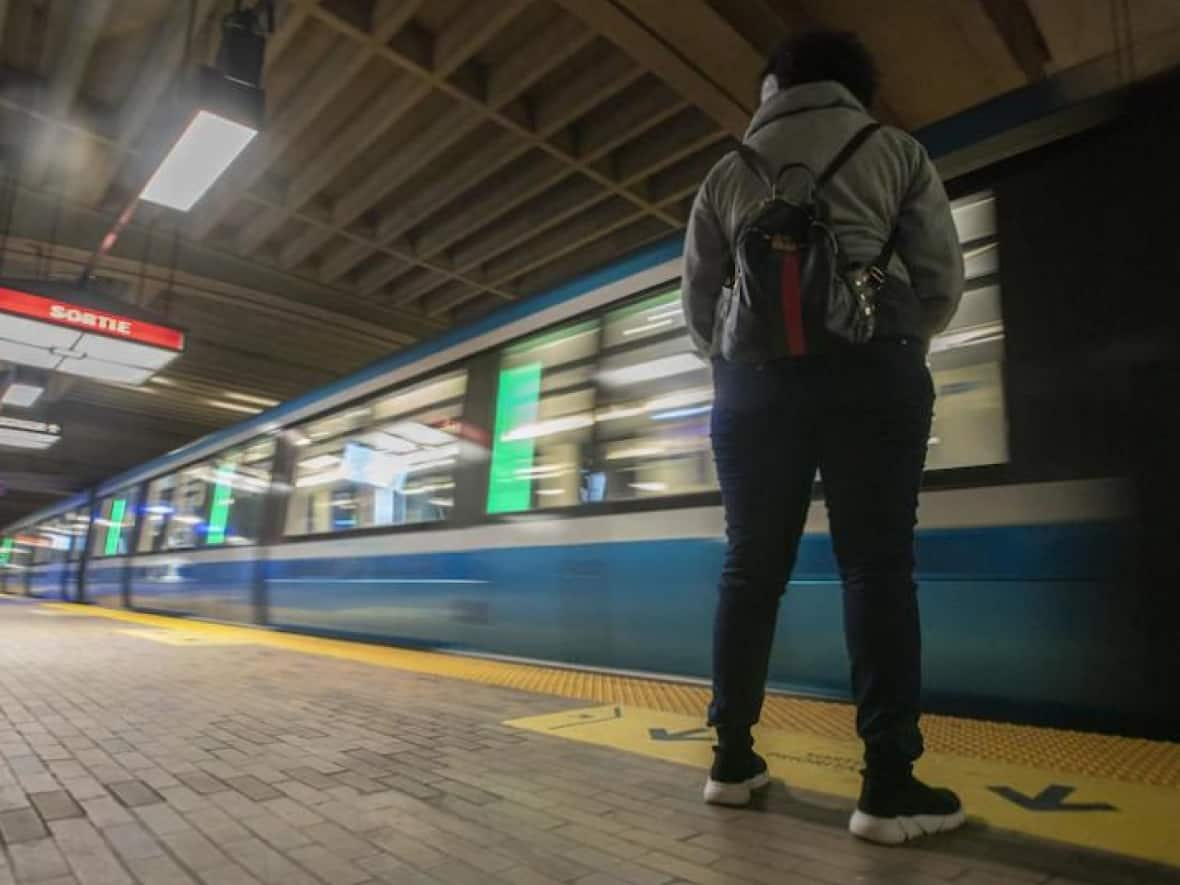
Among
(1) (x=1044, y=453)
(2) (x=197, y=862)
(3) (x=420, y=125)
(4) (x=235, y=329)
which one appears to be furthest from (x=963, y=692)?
(4) (x=235, y=329)

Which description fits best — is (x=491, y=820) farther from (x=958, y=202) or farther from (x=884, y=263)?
(x=958, y=202)

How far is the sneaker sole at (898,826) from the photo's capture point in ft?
4.64

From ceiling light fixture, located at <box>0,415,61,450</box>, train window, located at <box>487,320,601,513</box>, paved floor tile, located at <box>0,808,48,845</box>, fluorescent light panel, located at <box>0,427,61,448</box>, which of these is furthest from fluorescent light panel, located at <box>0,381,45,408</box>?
paved floor tile, located at <box>0,808,48,845</box>

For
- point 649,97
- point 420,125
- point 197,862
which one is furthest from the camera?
point 420,125

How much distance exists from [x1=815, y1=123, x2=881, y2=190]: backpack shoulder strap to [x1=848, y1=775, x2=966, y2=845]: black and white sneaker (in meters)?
1.27

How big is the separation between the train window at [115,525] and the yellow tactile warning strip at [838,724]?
899 centimetres

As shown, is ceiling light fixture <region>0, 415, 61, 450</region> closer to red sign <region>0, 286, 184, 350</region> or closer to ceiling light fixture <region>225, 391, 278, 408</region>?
ceiling light fixture <region>225, 391, 278, 408</region>

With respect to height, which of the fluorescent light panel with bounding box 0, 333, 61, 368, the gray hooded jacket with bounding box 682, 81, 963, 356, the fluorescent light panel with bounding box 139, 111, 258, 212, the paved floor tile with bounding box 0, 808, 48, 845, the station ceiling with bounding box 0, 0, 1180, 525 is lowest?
the paved floor tile with bounding box 0, 808, 48, 845

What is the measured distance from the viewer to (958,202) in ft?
8.85

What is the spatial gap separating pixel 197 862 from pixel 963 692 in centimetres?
227

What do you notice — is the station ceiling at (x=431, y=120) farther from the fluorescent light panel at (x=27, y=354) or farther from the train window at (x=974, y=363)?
the fluorescent light panel at (x=27, y=354)

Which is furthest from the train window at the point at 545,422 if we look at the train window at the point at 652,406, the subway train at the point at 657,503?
the train window at the point at 652,406

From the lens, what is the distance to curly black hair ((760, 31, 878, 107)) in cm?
176

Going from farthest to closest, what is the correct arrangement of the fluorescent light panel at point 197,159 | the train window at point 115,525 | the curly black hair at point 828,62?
the train window at point 115,525 → the fluorescent light panel at point 197,159 → the curly black hair at point 828,62
